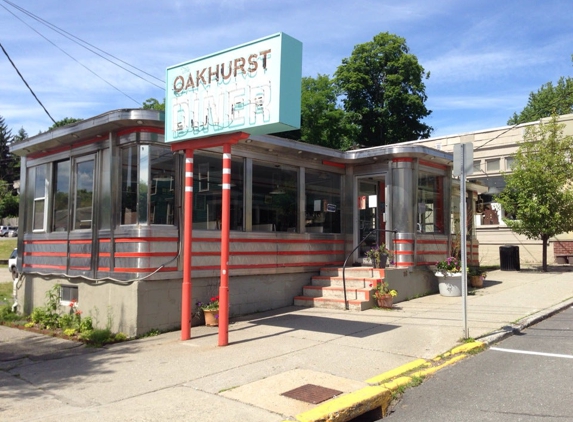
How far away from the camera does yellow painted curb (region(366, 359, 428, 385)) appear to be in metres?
6.03

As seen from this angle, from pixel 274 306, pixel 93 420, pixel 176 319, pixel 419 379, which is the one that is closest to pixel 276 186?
pixel 274 306

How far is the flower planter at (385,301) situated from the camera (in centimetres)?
1092

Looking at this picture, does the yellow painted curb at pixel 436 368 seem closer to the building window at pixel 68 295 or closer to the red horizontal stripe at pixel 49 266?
the building window at pixel 68 295

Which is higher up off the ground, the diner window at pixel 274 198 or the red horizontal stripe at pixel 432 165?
the red horizontal stripe at pixel 432 165

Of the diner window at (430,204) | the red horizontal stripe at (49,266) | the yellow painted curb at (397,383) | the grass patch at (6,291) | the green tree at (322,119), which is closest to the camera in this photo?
the yellow painted curb at (397,383)

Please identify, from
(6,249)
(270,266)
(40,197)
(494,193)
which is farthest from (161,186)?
(6,249)

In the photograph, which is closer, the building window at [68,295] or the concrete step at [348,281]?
the building window at [68,295]

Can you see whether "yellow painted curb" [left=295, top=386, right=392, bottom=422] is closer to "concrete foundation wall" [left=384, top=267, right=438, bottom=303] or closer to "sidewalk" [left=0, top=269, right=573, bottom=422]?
"sidewalk" [left=0, top=269, right=573, bottom=422]

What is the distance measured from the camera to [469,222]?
16.0 m

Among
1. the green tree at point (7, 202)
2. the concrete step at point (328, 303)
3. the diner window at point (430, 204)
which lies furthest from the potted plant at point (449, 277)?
the green tree at point (7, 202)

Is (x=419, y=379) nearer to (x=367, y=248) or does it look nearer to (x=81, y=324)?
(x=81, y=324)

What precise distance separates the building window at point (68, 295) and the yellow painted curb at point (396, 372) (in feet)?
22.1

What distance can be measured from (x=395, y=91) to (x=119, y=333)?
29861mm

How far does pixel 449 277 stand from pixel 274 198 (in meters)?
4.70
